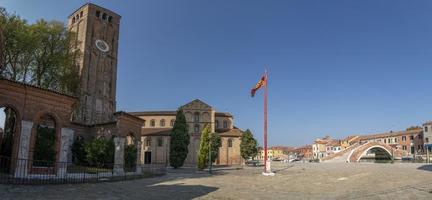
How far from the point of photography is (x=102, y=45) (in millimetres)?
53594

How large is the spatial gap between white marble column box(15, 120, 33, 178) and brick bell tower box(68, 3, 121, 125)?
1115 inches

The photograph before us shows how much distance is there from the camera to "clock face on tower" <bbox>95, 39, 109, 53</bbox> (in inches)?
2077

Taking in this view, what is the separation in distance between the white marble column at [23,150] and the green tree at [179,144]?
30.8m

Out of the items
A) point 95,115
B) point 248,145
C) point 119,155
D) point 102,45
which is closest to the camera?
point 119,155

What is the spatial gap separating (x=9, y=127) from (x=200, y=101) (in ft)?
150

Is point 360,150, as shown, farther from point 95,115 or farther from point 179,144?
point 95,115

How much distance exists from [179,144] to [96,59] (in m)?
18.8

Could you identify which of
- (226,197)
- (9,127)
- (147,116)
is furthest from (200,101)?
(226,197)

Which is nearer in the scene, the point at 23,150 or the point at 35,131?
Result: the point at 23,150

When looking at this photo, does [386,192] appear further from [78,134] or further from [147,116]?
[147,116]

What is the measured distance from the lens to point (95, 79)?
50906 mm

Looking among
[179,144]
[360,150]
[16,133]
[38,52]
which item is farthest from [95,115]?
[360,150]

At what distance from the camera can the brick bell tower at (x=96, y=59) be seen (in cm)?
4881

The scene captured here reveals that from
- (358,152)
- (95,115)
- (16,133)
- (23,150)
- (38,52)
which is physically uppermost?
(38,52)
